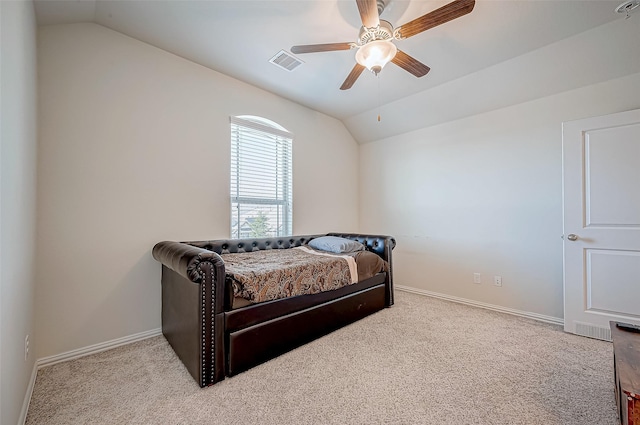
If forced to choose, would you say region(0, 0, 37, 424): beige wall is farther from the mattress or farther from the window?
the window

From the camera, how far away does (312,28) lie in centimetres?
223

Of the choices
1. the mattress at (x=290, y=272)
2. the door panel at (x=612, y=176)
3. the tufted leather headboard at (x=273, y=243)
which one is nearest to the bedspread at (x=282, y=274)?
the mattress at (x=290, y=272)

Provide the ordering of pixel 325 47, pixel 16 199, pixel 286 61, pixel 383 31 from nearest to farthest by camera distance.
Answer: pixel 16 199
pixel 383 31
pixel 325 47
pixel 286 61

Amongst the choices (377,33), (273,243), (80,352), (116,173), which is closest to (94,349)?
(80,352)

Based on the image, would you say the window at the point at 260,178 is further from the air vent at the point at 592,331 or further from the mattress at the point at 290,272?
the air vent at the point at 592,331

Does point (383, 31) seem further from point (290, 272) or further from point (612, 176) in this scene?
point (612, 176)

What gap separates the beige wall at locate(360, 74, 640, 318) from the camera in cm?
273

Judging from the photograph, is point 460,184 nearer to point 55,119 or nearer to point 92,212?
point 92,212

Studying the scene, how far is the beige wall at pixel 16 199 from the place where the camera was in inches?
44.9

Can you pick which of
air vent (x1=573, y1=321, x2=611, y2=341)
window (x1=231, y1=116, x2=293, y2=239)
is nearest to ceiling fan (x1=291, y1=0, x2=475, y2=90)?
window (x1=231, y1=116, x2=293, y2=239)

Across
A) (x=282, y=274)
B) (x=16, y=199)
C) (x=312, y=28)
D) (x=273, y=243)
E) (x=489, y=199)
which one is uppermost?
(x=312, y=28)

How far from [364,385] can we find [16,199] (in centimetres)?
223

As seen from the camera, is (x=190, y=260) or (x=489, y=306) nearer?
(x=190, y=260)

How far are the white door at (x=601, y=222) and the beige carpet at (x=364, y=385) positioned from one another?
32 centimetres
